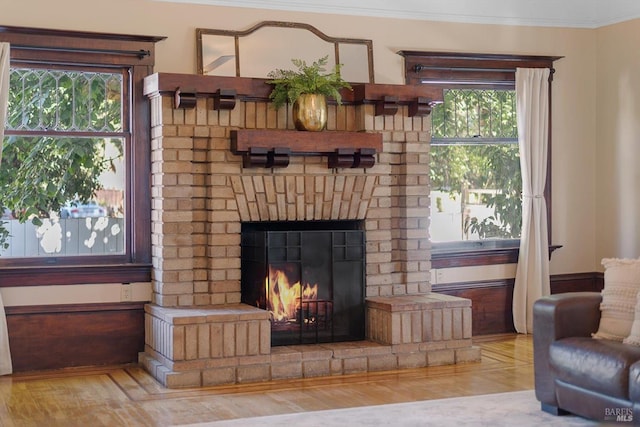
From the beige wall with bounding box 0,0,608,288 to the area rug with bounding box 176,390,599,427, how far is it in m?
2.71

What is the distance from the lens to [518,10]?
7562 millimetres

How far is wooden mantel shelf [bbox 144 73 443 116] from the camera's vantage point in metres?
6.11

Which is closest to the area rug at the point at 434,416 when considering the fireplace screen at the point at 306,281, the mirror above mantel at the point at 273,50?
the fireplace screen at the point at 306,281

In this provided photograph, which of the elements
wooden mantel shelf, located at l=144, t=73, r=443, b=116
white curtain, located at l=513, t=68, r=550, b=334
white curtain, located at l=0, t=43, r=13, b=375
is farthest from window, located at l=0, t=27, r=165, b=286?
white curtain, located at l=513, t=68, r=550, b=334

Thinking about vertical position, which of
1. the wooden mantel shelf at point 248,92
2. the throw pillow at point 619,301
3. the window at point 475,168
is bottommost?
the throw pillow at point 619,301

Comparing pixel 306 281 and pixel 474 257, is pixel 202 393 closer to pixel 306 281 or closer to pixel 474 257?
pixel 306 281

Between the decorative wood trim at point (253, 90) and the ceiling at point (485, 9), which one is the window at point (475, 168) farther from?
the decorative wood trim at point (253, 90)

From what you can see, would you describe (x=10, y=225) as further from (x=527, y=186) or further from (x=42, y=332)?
(x=527, y=186)

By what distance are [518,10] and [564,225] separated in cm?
180

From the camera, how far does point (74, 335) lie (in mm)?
6344

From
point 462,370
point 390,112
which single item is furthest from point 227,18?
point 462,370

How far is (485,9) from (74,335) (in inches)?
155

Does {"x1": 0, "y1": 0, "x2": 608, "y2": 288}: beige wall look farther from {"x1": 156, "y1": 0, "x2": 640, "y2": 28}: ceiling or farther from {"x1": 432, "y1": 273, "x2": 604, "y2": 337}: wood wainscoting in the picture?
{"x1": 432, "y1": 273, "x2": 604, "y2": 337}: wood wainscoting

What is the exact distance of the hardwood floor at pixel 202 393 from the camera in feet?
16.6
